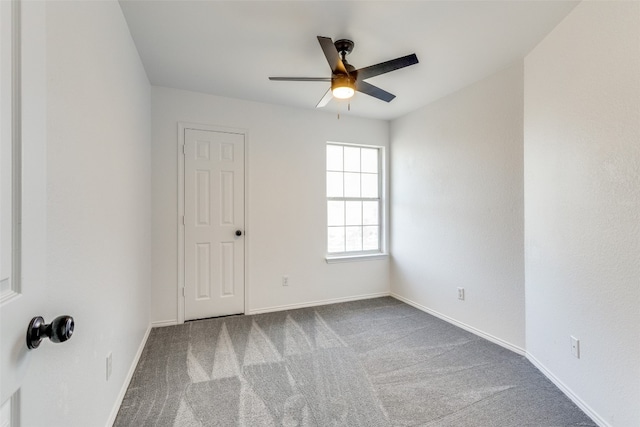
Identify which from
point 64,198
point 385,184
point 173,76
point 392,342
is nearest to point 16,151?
point 64,198

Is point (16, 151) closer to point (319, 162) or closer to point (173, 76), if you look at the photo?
point (173, 76)

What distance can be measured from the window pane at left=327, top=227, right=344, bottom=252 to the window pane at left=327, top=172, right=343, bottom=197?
0.46 meters

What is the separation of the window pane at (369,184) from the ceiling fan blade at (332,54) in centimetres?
212

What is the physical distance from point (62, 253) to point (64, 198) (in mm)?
213

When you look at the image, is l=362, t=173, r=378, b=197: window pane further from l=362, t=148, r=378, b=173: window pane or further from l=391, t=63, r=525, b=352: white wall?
l=391, t=63, r=525, b=352: white wall

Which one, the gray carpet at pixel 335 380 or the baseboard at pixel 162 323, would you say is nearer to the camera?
the gray carpet at pixel 335 380

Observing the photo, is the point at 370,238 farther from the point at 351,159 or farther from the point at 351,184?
the point at 351,159

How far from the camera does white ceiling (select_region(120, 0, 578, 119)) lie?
5.92 feet

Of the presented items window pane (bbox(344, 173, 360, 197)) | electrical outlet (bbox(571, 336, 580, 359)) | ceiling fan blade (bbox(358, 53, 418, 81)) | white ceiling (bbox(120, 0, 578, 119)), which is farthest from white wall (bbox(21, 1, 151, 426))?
electrical outlet (bbox(571, 336, 580, 359))

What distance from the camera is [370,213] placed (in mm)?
4023

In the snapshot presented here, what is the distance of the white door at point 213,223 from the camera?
3.05m

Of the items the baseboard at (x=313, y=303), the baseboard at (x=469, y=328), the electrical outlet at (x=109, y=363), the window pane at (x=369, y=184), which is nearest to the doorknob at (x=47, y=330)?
the electrical outlet at (x=109, y=363)

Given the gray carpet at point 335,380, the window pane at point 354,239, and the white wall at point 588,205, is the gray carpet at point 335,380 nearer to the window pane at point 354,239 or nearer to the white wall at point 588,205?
the white wall at point 588,205

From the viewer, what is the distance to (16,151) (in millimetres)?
564
